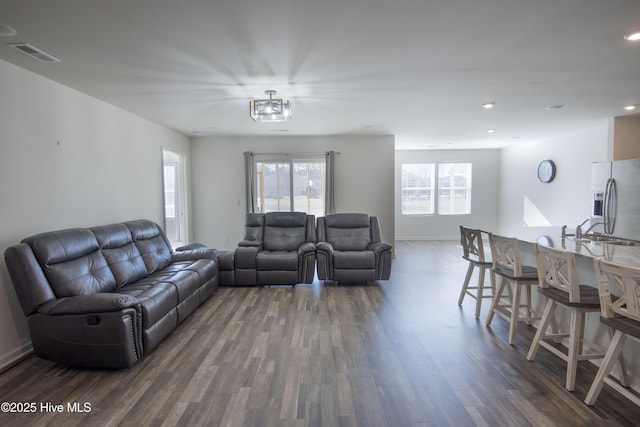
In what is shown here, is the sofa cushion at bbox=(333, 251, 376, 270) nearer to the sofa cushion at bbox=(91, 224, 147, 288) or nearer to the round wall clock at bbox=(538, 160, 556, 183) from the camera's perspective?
the sofa cushion at bbox=(91, 224, 147, 288)

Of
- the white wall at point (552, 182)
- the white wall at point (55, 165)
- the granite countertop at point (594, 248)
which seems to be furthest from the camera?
the white wall at point (552, 182)

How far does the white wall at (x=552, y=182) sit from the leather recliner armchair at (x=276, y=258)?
3118mm

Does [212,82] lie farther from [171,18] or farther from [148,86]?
[171,18]

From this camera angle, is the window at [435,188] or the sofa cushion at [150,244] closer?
the sofa cushion at [150,244]

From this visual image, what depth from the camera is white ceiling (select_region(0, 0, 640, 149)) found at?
2045 millimetres

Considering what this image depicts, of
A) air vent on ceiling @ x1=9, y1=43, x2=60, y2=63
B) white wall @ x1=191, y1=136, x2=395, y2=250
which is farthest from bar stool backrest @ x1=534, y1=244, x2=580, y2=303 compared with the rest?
white wall @ x1=191, y1=136, x2=395, y2=250

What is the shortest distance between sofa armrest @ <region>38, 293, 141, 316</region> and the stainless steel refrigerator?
5920 millimetres

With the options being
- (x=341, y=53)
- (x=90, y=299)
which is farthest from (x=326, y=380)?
(x=341, y=53)

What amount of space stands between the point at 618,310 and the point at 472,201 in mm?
7529

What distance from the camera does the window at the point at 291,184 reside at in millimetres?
6973

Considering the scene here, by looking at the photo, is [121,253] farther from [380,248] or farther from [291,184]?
[291,184]

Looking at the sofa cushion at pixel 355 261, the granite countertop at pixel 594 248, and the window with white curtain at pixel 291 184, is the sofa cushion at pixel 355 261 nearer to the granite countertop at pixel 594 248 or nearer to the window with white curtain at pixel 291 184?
the granite countertop at pixel 594 248

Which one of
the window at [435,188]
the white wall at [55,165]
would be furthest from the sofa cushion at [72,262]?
the window at [435,188]

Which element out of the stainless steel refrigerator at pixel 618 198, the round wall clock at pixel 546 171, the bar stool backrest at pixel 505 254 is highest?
the round wall clock at pixel 546 171
